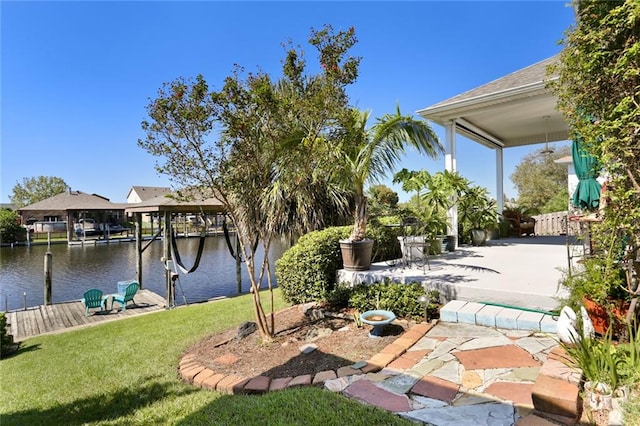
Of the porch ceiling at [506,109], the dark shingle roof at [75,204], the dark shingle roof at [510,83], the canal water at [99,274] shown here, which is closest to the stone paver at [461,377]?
the porch ceiling at [506,109]

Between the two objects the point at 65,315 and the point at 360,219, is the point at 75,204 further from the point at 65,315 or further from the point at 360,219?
the point at 360,219

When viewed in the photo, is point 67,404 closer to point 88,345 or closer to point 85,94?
point 88,345

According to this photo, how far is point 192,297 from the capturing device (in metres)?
10.9

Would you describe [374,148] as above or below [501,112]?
below

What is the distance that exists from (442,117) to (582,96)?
18.2 feet

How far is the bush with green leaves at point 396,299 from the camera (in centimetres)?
445

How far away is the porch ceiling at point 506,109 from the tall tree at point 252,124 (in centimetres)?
361

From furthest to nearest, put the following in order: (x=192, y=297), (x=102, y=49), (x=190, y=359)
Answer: (x=192, y=297), (x=102, y=49), (x=190, y=359)

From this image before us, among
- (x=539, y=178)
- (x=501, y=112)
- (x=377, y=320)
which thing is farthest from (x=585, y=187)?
(x=539, y=178)

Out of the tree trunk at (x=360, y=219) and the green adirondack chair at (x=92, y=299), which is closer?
the tree trunk at (x=360, y=219)

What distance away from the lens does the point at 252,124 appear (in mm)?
4047

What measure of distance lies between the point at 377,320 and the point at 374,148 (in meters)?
3.04

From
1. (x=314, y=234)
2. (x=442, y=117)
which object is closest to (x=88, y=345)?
Result: (x=314, y=234)

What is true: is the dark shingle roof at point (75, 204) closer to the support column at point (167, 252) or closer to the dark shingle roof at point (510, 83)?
the support column at point (167, 252)
